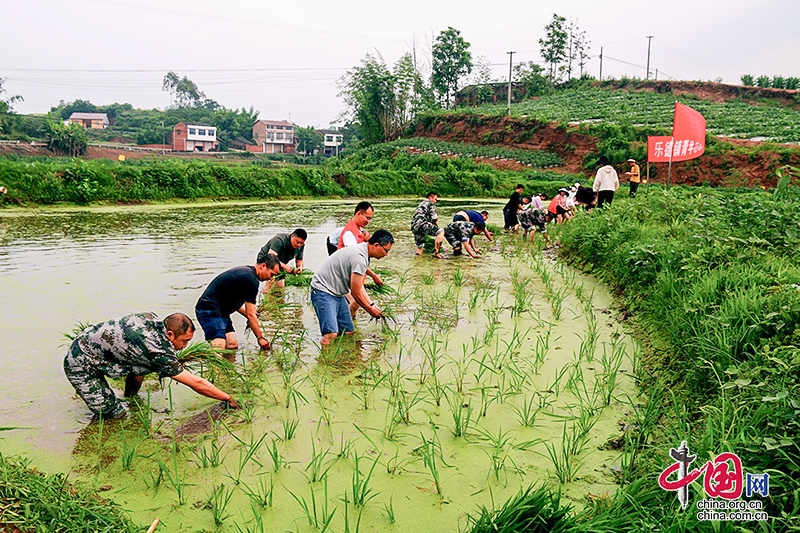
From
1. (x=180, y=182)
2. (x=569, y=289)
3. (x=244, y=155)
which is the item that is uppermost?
(x=244, y=155)

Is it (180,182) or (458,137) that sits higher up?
(458,137)

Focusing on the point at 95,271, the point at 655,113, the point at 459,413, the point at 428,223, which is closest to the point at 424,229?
the point at 428,223

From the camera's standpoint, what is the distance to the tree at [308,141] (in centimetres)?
7531

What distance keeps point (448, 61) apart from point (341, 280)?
177ft

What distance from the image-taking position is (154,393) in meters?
4.16

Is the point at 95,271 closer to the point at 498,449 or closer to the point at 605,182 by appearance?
the point at 498,449

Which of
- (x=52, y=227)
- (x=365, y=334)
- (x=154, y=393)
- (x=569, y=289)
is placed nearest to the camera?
(x=154, y=393)

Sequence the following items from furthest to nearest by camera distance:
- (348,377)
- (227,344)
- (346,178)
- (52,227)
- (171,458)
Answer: (346,178), (52,227), (227,344), (348,377), (171,458)

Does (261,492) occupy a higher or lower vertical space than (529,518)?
lower

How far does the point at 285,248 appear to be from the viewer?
7219 mm

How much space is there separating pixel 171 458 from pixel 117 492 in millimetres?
363

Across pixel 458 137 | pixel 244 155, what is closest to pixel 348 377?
pixel 458 137

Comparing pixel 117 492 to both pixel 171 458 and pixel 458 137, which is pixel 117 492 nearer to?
pixel 171 458

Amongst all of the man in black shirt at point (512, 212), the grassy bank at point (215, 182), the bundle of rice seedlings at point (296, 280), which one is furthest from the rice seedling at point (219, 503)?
the grassy bank at point (215, 182)
